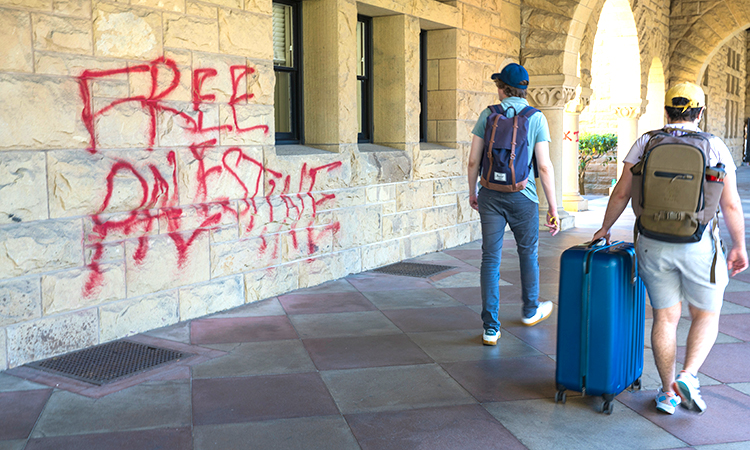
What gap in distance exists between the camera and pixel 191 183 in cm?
495

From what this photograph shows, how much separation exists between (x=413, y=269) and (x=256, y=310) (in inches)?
81.1

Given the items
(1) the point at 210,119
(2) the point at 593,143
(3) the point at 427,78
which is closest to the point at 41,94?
(1) the point at 210,119

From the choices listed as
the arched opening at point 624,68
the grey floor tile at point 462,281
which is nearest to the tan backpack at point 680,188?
the grey floor tile at point 462,281

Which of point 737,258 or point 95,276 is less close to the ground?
point 737,258

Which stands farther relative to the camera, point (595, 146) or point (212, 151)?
point (595, 146)

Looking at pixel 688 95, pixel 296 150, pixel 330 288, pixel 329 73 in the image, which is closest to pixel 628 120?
pixel 329 73

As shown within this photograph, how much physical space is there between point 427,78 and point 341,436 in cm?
592

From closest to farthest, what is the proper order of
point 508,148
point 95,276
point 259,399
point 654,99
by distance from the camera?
point 259,399 < point 508,148 < point 95,276 < point 654,99

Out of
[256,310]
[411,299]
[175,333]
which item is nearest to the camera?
[175,333]

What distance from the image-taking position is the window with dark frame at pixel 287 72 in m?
6.27

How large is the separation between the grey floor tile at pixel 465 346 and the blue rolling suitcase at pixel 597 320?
0.80 metres

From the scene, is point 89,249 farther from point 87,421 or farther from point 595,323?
point 595,323

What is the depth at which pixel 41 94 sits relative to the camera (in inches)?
158

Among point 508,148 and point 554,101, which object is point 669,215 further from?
point 554,101
